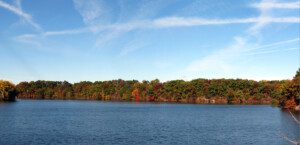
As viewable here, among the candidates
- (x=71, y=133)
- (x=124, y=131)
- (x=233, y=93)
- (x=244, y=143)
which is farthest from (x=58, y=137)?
(x=233, y=93)

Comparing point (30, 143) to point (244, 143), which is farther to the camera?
point (244, 143)

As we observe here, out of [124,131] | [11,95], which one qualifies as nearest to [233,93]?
[11,95]

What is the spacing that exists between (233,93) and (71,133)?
150 meters

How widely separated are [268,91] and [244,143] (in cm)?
15159

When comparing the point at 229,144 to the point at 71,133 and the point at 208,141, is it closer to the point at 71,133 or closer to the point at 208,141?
the point at 208,141

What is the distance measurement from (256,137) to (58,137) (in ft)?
87.9

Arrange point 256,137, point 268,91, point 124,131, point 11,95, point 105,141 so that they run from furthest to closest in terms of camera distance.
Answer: point 268,91
point 11,95
point 124,131
point 256,137
point 105,141

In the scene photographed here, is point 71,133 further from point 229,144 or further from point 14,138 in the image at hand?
point 229,144

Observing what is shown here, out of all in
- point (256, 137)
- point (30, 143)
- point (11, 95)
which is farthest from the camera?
point (11, 95)

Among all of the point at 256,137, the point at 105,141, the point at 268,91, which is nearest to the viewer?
the point at 105,141

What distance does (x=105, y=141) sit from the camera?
4975cm

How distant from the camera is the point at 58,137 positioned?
52.7 meters

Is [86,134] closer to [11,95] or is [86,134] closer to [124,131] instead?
[124,131]

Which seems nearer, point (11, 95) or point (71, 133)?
point (71, 133)
